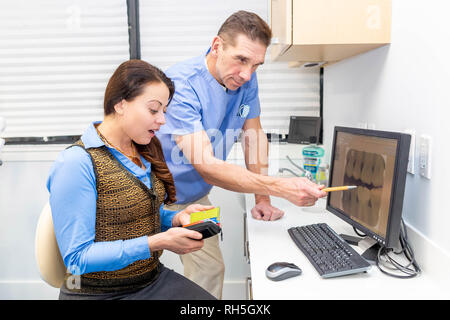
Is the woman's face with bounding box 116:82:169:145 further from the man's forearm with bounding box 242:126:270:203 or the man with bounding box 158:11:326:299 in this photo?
the man's forearm with bounding box 242:126:270:203

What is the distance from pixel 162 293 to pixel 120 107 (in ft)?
2.00

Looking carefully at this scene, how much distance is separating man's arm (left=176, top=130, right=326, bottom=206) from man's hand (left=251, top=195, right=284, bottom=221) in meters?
0.18

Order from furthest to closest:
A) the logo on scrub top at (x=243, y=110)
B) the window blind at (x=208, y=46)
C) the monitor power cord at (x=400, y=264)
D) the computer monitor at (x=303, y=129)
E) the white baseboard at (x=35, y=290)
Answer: the white baseboard at (x=35, y=290)
the window blind at (x=208, y=46)
the computer monitor at (x=303, y=129)
the logo on scrub top at (x=243, y=110)
the monitor power cord at (x=400, y=264)

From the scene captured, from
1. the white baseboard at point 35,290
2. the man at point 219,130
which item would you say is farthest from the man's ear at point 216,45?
the white baseboard at point 35,290

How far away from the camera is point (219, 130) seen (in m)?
1.77

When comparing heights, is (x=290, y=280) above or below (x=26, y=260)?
above

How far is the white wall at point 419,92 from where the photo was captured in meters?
1.02

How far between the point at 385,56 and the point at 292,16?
39 cm

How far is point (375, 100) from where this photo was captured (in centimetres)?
153

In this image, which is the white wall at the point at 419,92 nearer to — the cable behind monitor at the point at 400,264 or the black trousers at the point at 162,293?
the cable behind monitor at the point at 400,264

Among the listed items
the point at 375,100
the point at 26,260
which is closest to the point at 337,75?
the point at 375,100

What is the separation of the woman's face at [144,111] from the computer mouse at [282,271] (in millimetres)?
588
